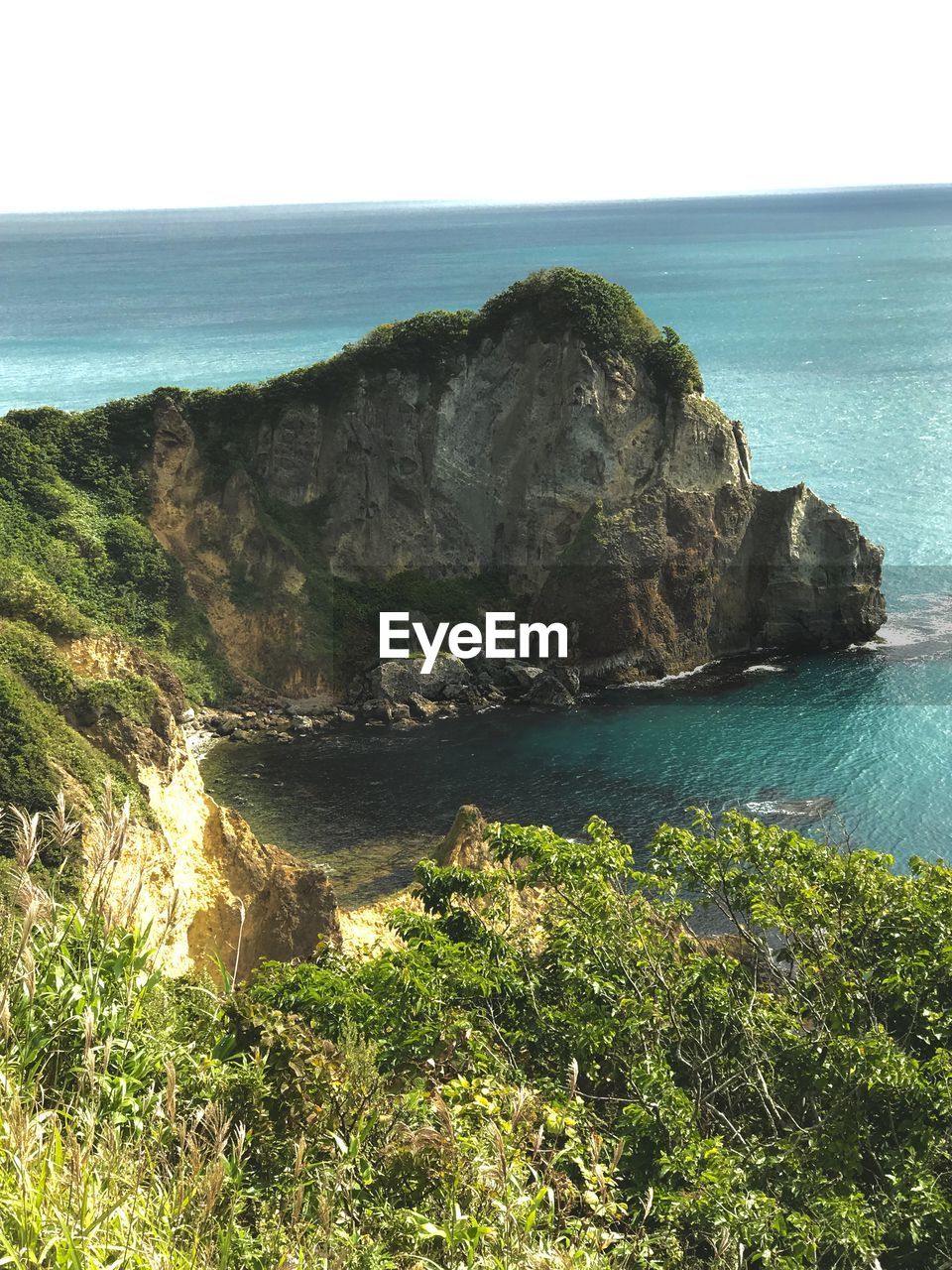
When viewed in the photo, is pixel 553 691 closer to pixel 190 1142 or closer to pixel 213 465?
pixel 213 465

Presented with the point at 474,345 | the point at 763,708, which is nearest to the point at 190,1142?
the point at 763,708

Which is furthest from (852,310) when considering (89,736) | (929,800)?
(89,736)

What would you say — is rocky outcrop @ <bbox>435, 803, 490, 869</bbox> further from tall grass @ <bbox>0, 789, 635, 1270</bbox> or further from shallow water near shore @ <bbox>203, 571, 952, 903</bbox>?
tall grass @ <bbox>0, 789, 635, 1270</bbox>

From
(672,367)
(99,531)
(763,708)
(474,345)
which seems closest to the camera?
(763,708)

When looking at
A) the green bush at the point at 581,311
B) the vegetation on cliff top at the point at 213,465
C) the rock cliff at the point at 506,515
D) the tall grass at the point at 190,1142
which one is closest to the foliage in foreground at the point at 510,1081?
the tall grass at the point at 190,1142

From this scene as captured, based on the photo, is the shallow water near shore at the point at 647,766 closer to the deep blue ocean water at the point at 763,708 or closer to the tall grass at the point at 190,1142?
the deep blue ocean water at the point at 763,708

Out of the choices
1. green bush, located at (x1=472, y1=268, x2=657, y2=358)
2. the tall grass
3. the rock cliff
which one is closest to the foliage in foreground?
the tall grass
